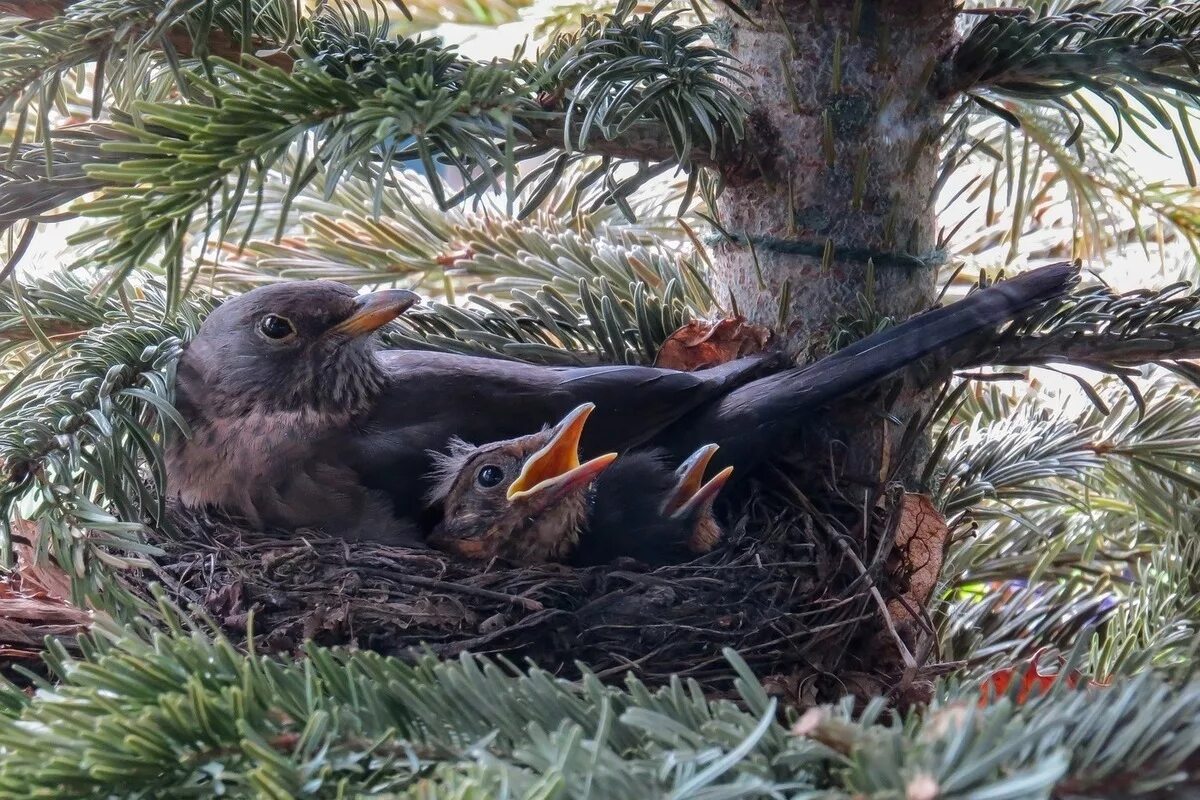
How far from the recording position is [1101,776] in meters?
0.41

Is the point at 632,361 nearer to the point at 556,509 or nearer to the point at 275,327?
the point at 556,509

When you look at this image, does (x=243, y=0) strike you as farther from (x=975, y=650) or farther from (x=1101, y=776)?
(x=975, y=650)

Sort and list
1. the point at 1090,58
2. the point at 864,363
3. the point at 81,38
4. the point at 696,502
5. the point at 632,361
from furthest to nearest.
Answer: the point at 632,361, the point at 696,502, the point at 864,363, the point at 1090,58, the point at 81,38

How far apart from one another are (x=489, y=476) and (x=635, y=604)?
0.96 ft

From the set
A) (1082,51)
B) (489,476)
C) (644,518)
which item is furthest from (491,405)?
(1082,51)

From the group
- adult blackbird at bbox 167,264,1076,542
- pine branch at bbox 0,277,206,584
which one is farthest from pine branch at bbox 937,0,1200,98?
pine branch at bbox 0,277,206,584

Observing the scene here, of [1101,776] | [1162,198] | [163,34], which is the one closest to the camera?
[1101,776]

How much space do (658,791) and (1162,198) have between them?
122 centimetres

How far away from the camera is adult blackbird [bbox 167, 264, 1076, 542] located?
3.91 feet

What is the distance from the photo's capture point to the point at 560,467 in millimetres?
1193

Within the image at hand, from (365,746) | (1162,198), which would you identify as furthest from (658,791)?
(1162,198)

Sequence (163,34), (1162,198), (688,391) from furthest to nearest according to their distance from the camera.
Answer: (1162,198), (688,391), (163,34)

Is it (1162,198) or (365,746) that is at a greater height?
(1162,198)

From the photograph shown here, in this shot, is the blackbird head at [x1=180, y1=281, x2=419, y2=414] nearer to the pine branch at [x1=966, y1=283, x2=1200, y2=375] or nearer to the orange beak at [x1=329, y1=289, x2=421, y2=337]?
the orange beak at [x1=329, y1=289, x2=421, y2=337]
